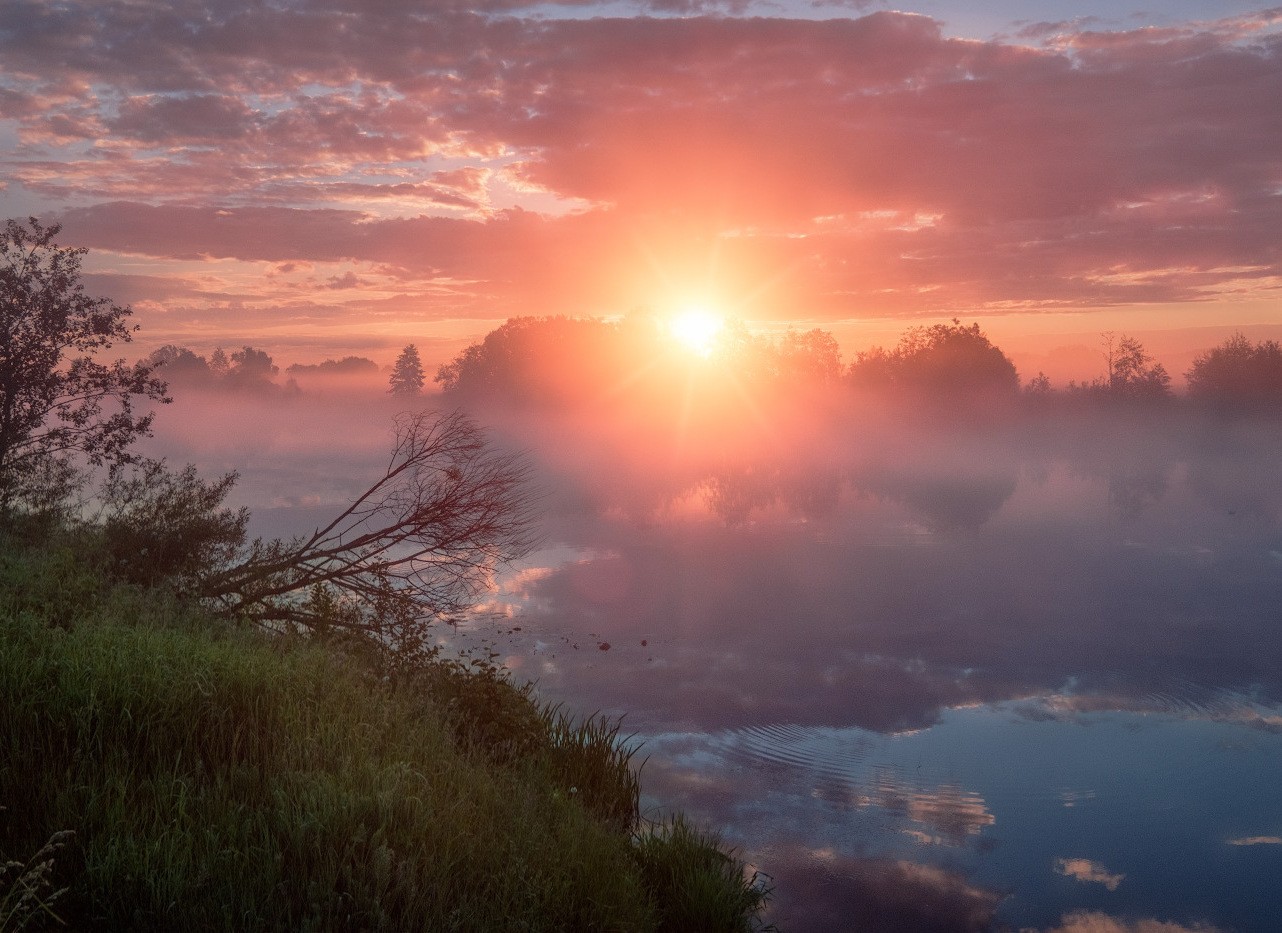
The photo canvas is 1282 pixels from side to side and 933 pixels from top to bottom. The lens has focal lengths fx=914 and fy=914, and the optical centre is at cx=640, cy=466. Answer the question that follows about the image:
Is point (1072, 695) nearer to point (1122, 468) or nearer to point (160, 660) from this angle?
point (160, 660)

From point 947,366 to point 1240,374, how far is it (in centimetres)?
3130

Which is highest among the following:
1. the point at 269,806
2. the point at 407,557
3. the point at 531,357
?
the point at 531,357

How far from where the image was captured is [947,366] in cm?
10750

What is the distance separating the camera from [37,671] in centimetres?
931

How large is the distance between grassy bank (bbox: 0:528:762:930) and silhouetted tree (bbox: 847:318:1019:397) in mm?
99566

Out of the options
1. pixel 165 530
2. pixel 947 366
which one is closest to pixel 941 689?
pixel 165 530

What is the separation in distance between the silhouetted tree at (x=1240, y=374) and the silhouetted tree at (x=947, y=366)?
799 inches

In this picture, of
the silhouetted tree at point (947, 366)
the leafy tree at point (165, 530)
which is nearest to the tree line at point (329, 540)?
the leafy tree at point (165, 530)

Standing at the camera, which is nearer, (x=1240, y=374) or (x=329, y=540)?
Result: (x=329, y=540)

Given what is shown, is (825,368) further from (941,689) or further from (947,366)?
(941,689)

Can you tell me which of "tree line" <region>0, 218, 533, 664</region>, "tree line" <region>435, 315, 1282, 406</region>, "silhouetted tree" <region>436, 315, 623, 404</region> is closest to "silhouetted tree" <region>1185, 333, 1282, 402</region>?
"tree line" <region>435, 315, 1282, 406</region>

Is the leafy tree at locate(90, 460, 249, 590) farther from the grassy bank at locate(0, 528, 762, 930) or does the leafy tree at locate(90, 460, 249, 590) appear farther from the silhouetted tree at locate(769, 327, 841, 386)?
the silhouetted tree at locate(769, 327, 841, 386)

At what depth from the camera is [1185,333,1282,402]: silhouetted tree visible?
322 feet

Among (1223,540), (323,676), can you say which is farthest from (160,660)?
(1223,540)
